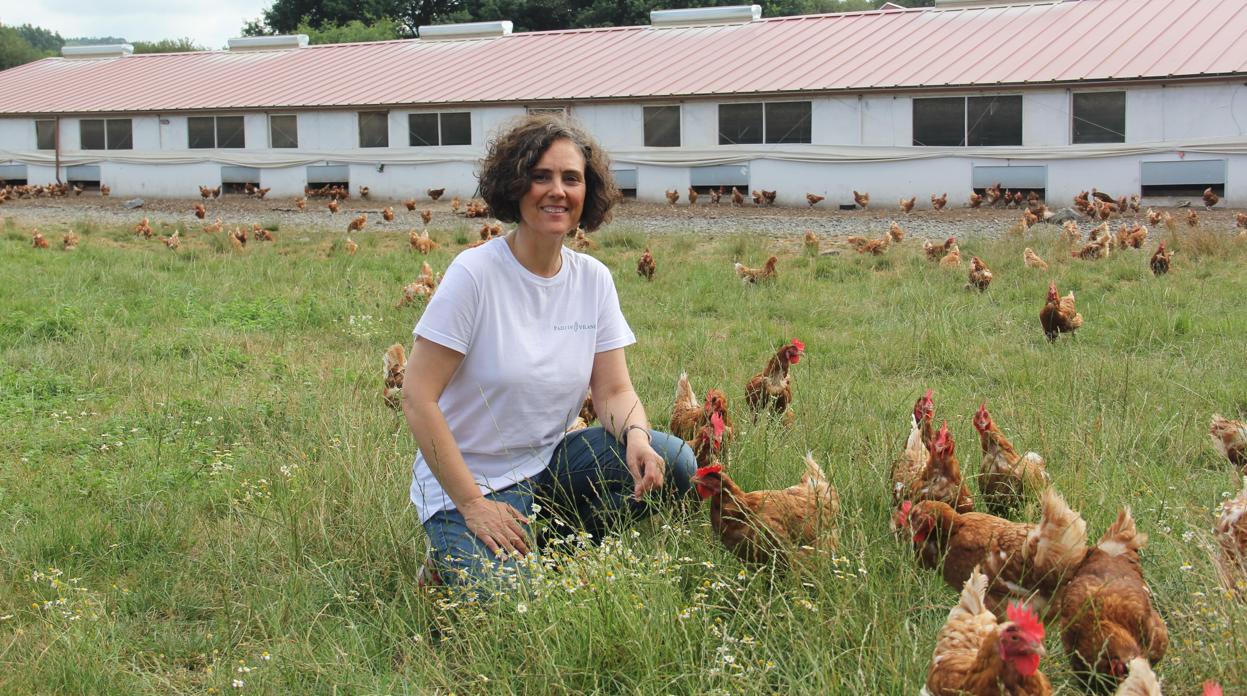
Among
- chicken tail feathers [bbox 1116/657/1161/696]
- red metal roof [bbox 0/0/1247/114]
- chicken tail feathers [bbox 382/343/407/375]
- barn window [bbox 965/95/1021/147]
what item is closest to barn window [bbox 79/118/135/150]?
red metal roof [bbox 0/0/1247/114]

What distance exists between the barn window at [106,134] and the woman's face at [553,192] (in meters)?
28.9

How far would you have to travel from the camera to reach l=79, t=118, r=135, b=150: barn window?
2942 cm

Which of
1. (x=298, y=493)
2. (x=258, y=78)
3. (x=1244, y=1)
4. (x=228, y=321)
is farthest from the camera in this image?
(x=258, y=78)

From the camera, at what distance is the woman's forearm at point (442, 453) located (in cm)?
353

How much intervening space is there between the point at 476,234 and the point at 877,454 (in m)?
13.1

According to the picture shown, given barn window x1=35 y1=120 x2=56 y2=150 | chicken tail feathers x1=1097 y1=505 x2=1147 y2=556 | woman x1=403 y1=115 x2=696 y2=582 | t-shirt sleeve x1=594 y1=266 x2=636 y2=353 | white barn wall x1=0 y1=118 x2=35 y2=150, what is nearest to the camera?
chicken tail feathers x1=1097 y1=505 x2=1147 y2=556

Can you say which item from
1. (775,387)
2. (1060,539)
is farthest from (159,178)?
(1060,539)

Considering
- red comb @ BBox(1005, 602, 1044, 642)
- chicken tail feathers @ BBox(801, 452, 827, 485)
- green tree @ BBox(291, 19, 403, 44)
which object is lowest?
red comb @ BBox(1005, 602, 1044, 642)

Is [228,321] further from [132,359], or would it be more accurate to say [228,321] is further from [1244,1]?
[1244,1]

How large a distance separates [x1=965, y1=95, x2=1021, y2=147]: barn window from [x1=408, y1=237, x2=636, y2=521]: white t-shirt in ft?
64.8

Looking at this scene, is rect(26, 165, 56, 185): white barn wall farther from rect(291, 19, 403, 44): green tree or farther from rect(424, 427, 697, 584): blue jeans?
rect(424, 427, 697, 584): blue jeans

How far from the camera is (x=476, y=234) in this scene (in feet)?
56.0

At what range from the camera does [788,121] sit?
23.7 metres

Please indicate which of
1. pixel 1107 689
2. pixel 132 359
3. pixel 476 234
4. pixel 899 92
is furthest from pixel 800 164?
pixel 1107 689
